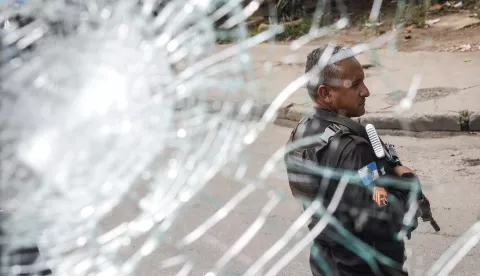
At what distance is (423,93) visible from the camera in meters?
4.73

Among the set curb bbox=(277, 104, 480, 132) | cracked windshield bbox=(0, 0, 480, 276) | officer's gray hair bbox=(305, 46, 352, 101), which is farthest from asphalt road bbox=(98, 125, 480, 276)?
officer's gray hair bbox=(305, 46, 352, 101)

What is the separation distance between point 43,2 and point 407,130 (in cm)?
271

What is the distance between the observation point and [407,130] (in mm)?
4477

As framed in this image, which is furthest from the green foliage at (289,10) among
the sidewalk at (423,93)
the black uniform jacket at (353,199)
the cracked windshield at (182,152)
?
the black uniform jacket at (353,199)

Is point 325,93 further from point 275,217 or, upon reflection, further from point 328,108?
point 275,217

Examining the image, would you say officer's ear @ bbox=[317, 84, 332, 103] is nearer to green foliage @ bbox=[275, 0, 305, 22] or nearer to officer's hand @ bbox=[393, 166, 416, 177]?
officer's hand @ bbox=[393, 166, 416, 177]

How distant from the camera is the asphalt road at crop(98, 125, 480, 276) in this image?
2.83 m

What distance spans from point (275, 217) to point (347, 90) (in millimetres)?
1558

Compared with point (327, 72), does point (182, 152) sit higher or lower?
lower

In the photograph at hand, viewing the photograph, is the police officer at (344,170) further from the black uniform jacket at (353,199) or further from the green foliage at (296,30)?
the green foliage at (296,30)

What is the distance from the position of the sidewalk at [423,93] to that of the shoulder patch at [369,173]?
2112 mm

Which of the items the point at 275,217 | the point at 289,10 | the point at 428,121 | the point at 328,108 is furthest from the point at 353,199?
the point at 428,121

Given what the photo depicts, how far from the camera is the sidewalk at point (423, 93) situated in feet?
14.2

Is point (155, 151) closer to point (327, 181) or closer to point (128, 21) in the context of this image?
point (128, 21)
